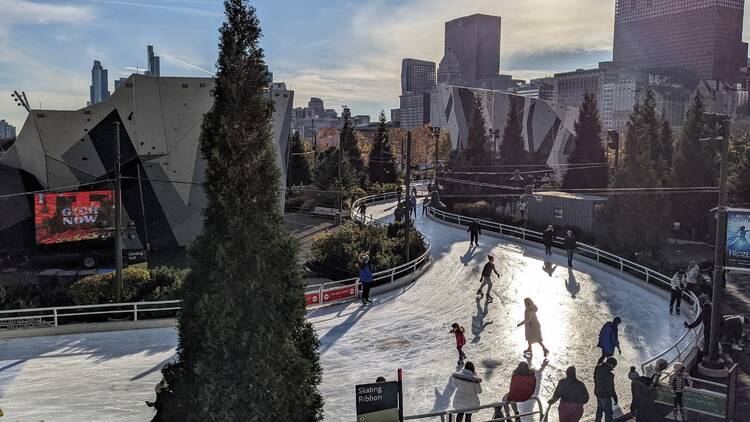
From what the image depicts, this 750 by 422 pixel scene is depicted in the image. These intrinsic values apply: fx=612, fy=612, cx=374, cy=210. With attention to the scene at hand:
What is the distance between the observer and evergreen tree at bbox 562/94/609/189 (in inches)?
2018

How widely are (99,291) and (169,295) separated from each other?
2288 millimetres

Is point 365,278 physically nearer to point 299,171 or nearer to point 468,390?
point 468,390

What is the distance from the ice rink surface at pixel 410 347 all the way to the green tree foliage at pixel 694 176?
18.3 meters

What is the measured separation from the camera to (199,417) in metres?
7.22

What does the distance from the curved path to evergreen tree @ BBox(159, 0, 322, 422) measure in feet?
14.3

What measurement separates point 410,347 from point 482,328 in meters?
2.66

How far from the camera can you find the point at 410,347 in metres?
15.7

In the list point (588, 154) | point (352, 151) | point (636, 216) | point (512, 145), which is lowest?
point (636, 216)

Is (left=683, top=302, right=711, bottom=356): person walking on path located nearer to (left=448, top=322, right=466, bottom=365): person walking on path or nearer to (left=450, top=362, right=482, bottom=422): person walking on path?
(left=448, top=322, right=466, bottom=365): person walking on path

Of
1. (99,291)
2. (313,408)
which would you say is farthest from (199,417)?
(99,291)

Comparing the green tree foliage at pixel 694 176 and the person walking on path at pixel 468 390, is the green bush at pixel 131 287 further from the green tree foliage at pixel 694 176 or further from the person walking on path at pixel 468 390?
the green tree foliage at pixel 694 176

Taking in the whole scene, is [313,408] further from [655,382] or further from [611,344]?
[611,344]

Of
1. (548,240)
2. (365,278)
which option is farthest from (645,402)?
(548,240)

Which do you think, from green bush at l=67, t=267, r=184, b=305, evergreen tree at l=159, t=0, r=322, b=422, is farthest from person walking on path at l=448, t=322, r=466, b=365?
green bush at l=67, t=267, r=184, b=305
